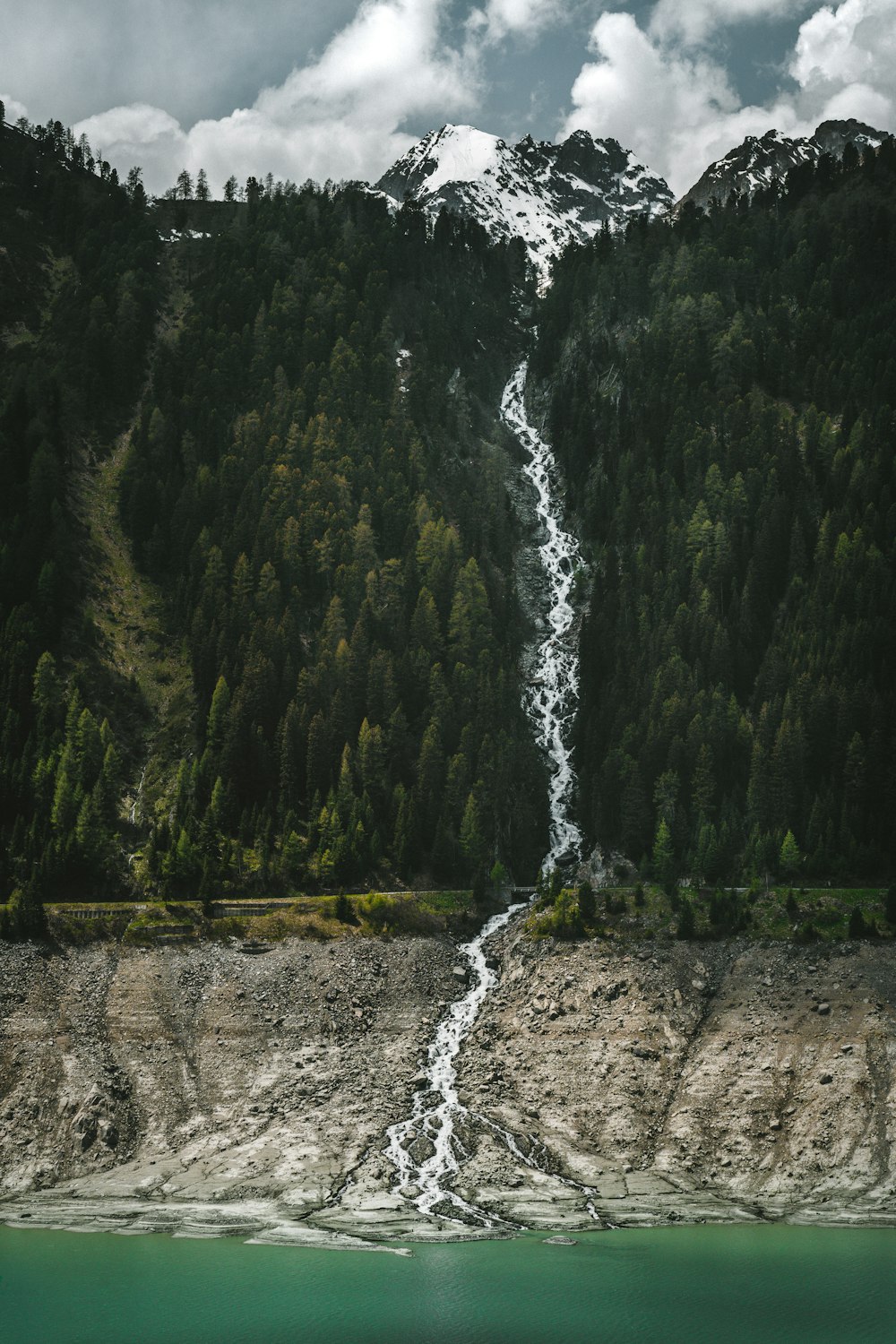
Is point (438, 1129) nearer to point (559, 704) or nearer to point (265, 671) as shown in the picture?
point (265, 671)

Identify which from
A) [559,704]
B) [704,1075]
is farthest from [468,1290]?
[559,704]

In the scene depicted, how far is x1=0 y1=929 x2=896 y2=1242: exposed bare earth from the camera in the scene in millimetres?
82625

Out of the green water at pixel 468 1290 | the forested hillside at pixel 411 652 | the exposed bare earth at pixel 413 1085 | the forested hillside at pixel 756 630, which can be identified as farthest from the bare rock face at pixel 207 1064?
the forested hillside at pixel 756 630

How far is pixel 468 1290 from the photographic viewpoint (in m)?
68.8

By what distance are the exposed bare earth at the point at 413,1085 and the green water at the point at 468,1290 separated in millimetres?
3673

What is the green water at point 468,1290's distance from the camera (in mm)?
63812

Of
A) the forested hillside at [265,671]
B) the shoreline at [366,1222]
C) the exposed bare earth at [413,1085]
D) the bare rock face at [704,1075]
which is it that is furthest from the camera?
the forested hillside at [265,671]

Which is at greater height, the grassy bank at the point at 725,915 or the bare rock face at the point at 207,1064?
the grassy bank at the point at 725,915

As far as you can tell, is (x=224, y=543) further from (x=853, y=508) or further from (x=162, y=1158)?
(x=162, y=1158)

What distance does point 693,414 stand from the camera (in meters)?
198

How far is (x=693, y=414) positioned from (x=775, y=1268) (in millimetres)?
148670

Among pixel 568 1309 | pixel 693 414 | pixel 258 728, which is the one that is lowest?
pixel 568 1309

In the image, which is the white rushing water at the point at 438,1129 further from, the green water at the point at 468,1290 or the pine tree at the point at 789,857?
the pine tree at the point at 789,857

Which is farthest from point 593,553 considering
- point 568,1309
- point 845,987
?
point 568,1309
